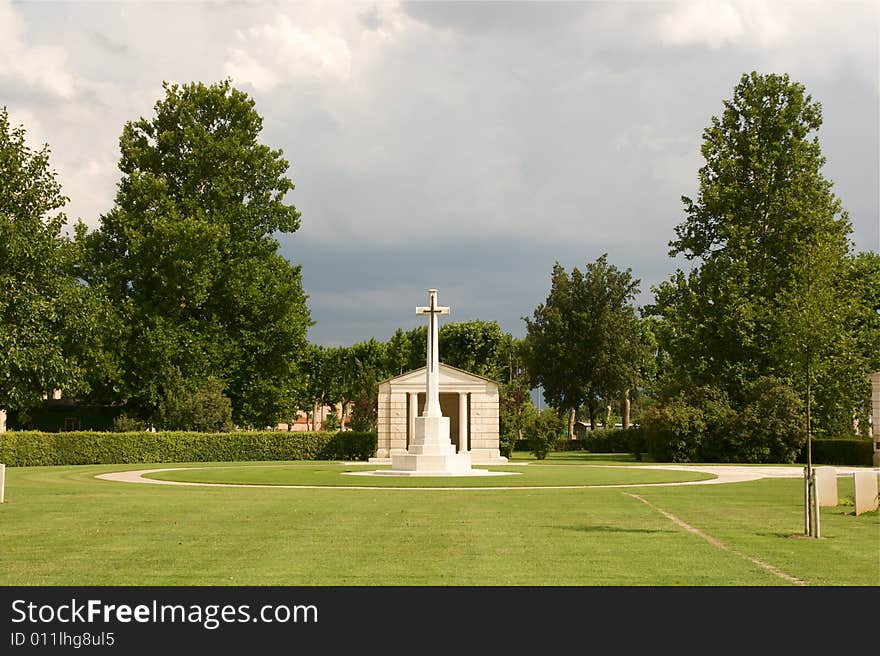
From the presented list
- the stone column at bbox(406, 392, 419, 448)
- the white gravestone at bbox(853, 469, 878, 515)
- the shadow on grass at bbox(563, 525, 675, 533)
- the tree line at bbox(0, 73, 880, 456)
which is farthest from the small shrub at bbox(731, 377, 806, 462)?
the shadow on grass at bbox(563, 525, 675, 533)

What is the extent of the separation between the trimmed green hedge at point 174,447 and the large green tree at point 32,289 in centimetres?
342

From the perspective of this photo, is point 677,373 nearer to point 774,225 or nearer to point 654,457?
point 654,457

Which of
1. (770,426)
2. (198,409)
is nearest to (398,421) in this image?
(198,409)

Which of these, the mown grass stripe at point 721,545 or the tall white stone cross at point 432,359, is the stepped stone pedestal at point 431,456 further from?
the mown grass stripe at point 721,545

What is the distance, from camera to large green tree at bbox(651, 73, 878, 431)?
182 feet

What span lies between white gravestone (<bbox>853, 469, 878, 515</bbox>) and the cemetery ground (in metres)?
0.32

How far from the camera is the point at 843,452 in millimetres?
53219

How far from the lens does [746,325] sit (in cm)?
5509

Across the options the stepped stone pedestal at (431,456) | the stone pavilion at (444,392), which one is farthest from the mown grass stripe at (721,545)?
the stone pavilion at (444,392)

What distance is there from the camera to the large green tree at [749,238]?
55.5 m

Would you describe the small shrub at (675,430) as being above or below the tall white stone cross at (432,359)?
below

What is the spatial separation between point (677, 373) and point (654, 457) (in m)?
6.28

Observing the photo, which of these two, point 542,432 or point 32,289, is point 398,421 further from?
point 32,289

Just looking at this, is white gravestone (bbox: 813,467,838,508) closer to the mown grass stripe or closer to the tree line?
the mown grass stripe
